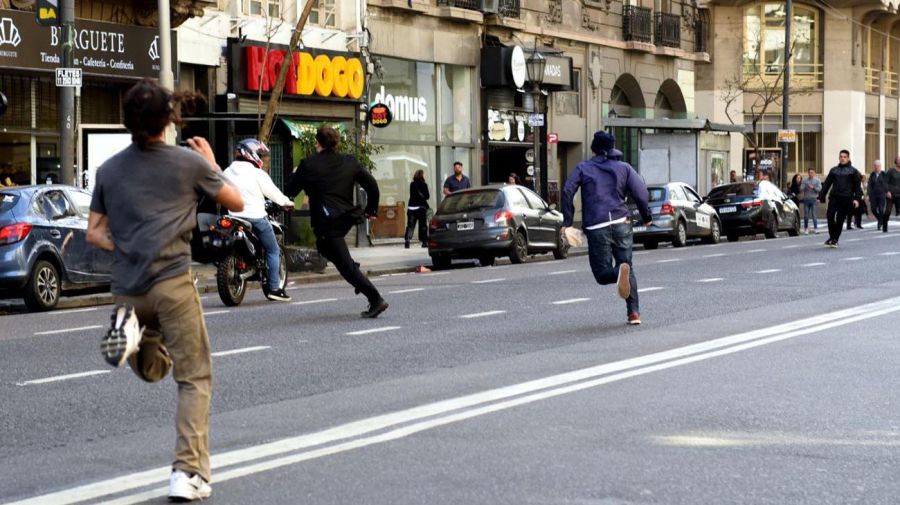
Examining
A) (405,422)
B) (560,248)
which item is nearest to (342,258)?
(405,422)

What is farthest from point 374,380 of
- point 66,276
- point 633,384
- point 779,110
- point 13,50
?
point 779,110

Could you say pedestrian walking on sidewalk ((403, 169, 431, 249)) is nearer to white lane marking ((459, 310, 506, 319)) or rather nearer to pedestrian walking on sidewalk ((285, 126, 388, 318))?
white lane marking ((459, 310, 506, 319))

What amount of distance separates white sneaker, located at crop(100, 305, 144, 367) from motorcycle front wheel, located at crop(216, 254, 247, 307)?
1085cm

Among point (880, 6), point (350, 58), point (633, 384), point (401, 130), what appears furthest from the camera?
point (880, 6)

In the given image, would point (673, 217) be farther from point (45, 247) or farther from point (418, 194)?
point (45, 247)

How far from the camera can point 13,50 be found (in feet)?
83.7

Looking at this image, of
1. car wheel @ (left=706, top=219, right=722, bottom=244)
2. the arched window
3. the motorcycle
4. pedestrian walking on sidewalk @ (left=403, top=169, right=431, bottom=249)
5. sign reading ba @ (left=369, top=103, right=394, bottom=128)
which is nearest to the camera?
the motorcycle

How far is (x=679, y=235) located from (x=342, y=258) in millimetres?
19451

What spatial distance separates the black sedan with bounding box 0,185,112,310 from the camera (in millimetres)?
18516

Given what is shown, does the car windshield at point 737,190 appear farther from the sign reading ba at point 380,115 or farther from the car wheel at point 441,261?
the car wheel at point 441,261

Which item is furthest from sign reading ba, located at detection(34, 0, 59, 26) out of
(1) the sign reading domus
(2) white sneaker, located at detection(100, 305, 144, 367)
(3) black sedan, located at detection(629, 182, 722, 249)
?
(2) white sneaker, located at detection(100, 305, 144, 367)

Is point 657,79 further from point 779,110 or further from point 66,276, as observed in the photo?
point 66,276

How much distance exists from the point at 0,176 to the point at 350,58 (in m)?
9.90

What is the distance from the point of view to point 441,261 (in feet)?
92.9
